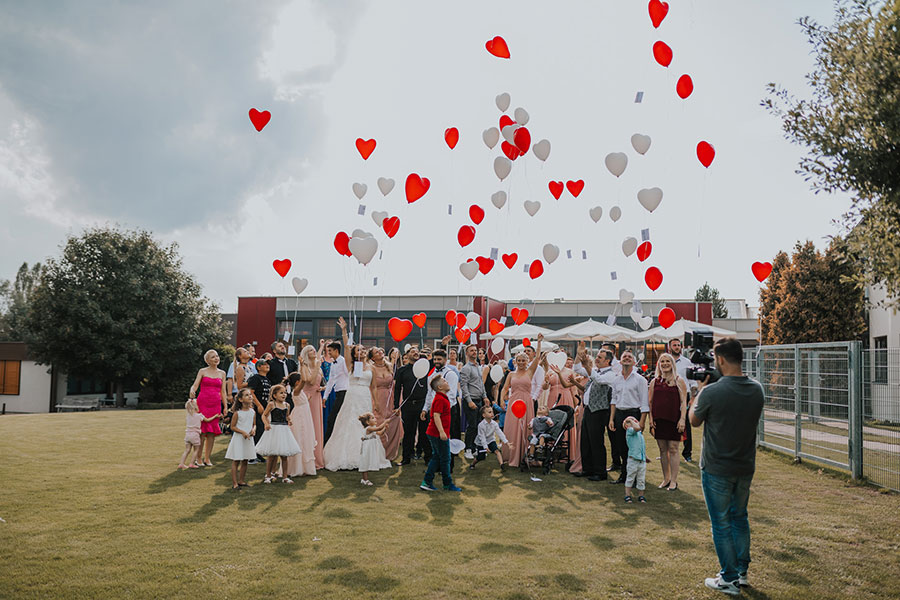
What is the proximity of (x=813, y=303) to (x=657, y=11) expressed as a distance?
15.8m

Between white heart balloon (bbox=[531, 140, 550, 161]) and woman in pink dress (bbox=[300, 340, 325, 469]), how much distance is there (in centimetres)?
466

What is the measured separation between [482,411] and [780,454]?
5673mm

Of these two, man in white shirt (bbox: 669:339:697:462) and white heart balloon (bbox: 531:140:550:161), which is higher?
white heart balloon (bbox: 531:140:550:161)

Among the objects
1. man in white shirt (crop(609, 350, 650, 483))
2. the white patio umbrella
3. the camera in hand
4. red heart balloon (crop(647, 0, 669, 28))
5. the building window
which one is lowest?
the building window

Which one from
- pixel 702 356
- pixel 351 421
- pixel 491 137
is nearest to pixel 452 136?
pixel 491 137

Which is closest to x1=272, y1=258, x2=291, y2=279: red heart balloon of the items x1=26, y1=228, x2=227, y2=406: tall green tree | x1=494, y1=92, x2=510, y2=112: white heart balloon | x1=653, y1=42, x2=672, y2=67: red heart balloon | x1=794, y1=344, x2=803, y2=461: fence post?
x1=494, y1=92, x2=510, y2=112: white heart balloon

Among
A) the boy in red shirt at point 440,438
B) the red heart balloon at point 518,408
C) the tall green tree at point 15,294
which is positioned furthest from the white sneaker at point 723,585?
the tall green tree at point 15,294

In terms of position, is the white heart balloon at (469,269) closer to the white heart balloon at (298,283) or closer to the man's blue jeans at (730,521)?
the white heart balloon at (298,283)

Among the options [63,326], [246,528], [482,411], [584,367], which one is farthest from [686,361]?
[63,326]

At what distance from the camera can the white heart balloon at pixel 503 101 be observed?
966 centimetres

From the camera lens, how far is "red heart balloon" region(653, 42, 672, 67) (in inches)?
292

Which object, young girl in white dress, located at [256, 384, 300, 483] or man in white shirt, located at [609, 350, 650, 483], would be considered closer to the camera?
young girl in white dress, located at [256, 384, 300, 483]

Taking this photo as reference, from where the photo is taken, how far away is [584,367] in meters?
9.45

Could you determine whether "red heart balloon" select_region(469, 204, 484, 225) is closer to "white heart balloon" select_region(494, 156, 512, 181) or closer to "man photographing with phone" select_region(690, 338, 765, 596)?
"white heart balloon" select_region(494, 156, 512, 181)
